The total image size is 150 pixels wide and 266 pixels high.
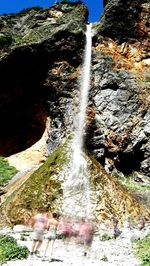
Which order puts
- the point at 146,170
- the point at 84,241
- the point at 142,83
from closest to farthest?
the point at 84,241, the point at 146,170, the point at 142,83

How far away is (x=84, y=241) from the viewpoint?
17750 mm

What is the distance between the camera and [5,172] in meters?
34.9

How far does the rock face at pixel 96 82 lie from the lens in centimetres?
3494

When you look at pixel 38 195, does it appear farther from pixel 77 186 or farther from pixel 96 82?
pixel 96 82

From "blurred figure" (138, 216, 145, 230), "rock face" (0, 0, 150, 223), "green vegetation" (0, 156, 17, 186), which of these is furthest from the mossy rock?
"rock face" (0, 0, 150, 223)

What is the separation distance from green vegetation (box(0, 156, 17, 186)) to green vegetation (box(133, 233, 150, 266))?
48.9 ft

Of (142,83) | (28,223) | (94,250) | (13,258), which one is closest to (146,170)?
(142,83)

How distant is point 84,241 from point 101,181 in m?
8.21

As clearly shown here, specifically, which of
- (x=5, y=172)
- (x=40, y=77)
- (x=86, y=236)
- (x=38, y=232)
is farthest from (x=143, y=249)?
(x=40, y=77)

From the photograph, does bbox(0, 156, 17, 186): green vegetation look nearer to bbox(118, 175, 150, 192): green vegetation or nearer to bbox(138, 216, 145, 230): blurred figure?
bbox(118, 175, 150, 192): green vegetation

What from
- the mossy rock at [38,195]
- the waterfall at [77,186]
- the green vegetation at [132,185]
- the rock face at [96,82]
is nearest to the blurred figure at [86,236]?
the waterfall at [77,186]

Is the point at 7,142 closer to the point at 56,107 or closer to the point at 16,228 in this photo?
the point at 56,107

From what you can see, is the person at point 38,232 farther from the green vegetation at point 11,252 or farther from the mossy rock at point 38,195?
the mossy rock at point 38,195

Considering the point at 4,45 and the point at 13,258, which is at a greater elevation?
the point at 4,45
